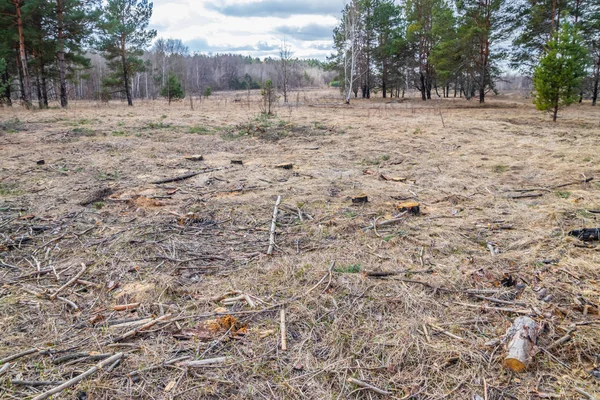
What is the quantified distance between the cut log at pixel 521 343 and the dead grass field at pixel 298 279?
5cm

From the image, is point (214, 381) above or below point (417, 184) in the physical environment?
below

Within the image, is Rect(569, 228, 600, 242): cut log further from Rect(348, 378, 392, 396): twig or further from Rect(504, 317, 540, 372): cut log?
Rect(348, 378, 392, 396): twig

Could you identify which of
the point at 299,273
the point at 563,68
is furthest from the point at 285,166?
the point at 563,68

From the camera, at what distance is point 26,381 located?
185cm

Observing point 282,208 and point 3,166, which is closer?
point 282,208

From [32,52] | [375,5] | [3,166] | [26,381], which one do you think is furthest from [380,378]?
[375,5]

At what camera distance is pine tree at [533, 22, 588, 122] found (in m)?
11.3

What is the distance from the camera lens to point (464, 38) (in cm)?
1897

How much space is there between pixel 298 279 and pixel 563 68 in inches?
513

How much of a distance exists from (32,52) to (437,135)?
68.3 feet


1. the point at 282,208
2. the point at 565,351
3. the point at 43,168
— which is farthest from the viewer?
the point at 43,168

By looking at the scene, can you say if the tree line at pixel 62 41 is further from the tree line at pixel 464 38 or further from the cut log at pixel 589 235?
the cut log at pixel 589 235

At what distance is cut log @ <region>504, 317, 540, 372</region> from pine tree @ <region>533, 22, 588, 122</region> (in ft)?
41.2

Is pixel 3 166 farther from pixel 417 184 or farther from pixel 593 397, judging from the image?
pixel 593 397
